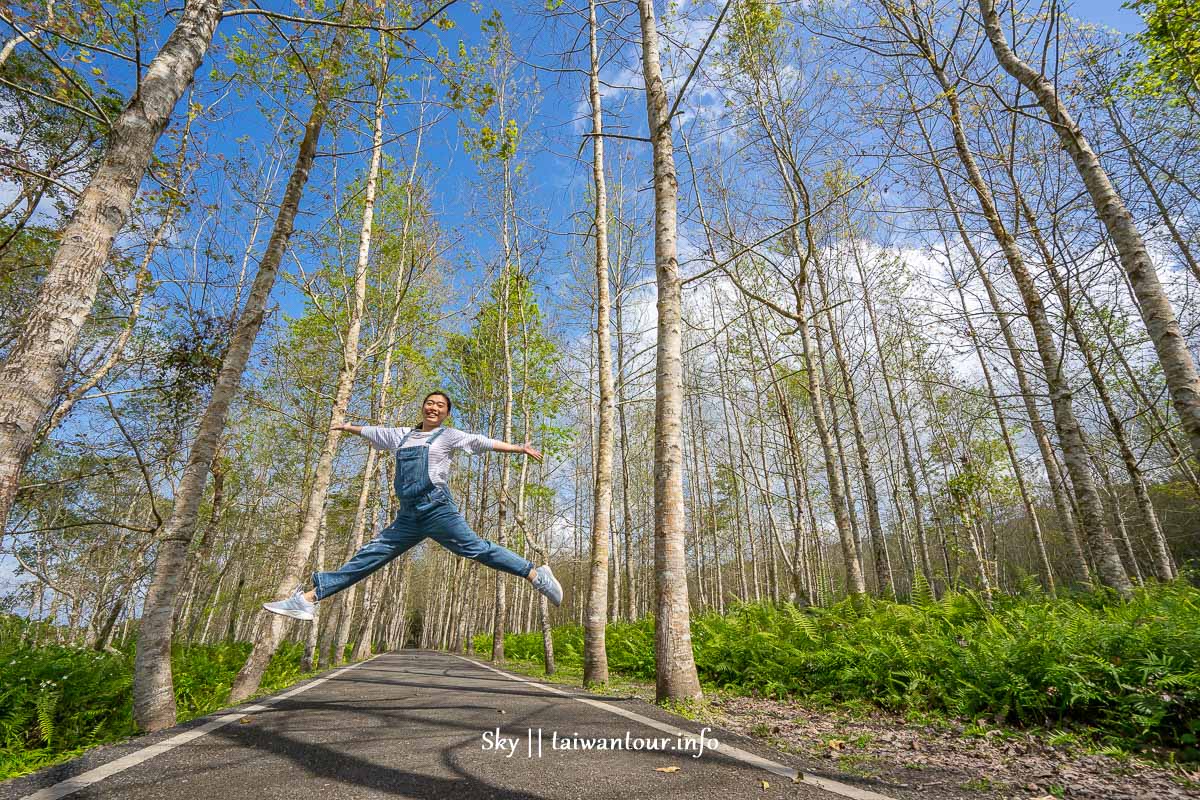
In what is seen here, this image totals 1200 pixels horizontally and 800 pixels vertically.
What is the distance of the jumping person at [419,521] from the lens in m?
3.89

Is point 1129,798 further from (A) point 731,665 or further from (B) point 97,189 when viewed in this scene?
(B) point 97,189

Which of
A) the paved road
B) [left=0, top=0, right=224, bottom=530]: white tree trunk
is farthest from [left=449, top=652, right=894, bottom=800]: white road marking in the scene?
[left=0, top=0, right=224, bottom=530]: white tree trunk

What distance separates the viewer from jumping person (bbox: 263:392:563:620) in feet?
12.8

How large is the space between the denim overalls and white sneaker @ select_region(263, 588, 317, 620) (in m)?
0.12

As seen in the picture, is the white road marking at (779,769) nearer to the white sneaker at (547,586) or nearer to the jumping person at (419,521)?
the white sneaker at (547,586)

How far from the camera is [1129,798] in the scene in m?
2.26

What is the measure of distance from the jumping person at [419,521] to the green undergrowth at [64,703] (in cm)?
201

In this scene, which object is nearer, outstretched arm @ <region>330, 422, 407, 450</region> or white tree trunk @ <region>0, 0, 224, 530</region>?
white tree trunk @ <region>0, 0, 224, 530</region>

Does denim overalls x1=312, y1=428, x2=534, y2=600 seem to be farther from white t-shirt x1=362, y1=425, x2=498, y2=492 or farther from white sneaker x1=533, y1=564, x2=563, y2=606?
white sneaker x1=533, y1=564, x2=563, y2=606

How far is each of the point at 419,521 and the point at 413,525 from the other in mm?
63

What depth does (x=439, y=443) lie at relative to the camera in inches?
163

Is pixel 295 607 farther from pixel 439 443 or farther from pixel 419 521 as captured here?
pixel 439 443

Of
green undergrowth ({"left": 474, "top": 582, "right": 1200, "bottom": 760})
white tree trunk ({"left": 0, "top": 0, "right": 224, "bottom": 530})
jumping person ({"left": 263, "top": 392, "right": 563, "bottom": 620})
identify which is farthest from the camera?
jumping person ({"left": 263, "top": 392, "right": 563, "bottom": 620})

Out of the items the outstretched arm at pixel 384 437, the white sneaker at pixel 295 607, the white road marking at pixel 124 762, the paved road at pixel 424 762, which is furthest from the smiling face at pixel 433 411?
the white road marking at pixel 124 762
